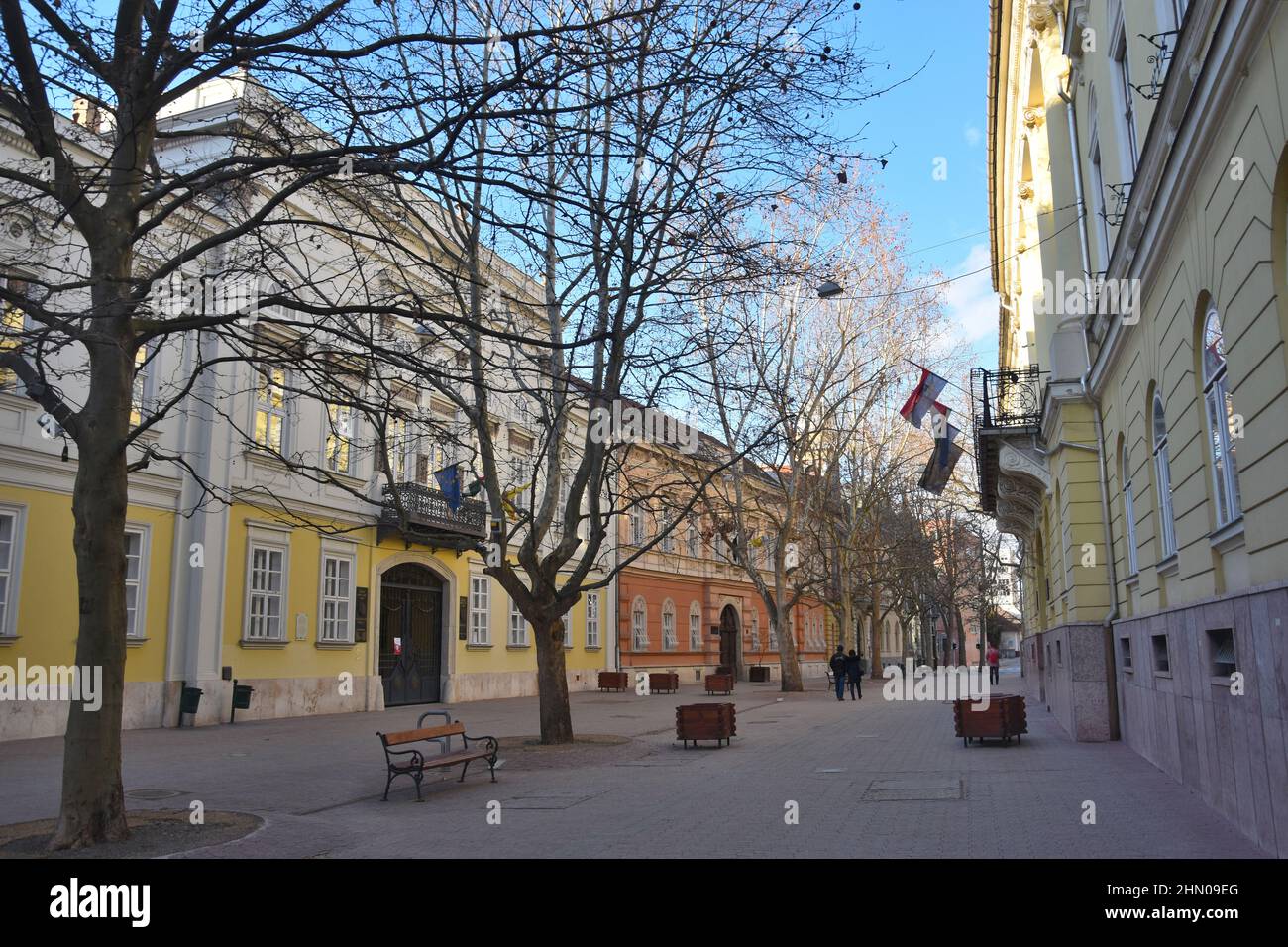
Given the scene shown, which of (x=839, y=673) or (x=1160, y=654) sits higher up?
(x=1160, y=654)

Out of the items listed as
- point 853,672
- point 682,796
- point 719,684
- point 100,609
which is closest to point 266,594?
point 682,796

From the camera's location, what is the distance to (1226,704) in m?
8.53

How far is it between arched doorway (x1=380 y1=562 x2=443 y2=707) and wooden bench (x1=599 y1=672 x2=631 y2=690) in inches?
336

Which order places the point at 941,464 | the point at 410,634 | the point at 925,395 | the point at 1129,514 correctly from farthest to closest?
the point at 410,634, the point at 941,464, the point at 925,395, the point at 1129,514

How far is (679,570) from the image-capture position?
4512 centimetres

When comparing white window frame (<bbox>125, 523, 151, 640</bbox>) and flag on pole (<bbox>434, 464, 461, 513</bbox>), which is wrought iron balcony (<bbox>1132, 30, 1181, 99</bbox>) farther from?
white window frame (<bbox>125, 523, 151, 640</bbox>)

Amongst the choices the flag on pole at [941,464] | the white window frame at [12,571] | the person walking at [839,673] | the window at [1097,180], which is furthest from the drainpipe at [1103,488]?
the white window frame at [12,571]

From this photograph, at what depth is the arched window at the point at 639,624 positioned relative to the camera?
4122 cm

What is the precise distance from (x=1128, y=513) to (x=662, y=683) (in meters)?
23.0

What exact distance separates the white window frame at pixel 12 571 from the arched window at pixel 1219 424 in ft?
57.1

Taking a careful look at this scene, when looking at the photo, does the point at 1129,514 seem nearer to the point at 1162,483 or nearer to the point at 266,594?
the point at 1162,483

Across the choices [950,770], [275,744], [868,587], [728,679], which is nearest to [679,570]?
[868,587]

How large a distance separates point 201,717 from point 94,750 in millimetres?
12404

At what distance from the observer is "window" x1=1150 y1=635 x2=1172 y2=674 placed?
1176cm
